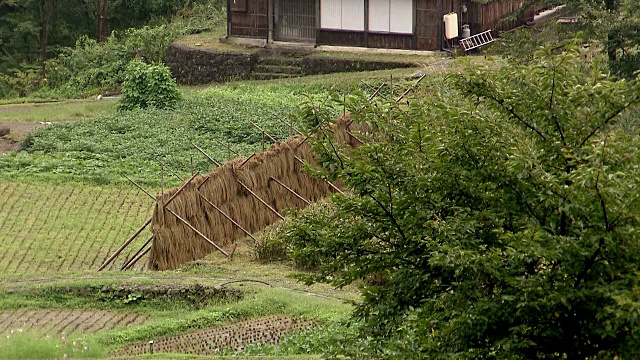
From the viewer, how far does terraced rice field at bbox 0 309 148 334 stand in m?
16.7

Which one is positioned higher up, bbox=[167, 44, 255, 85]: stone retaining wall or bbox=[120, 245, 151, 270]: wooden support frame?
bbox=[167, 44, 255, 85]: stone retaining wall

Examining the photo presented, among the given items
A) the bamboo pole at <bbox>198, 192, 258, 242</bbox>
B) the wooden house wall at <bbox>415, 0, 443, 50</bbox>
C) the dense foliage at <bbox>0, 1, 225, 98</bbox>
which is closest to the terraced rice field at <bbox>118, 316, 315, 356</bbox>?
the bamboo pole at <bbox>198, 192, 258, 242</bbox>

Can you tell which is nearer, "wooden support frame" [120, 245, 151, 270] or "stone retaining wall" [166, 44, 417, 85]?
"wooden support frame" [120, 245, 151, 270]

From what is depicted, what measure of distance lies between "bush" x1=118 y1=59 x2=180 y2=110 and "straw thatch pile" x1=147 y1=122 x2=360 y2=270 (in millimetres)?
9390

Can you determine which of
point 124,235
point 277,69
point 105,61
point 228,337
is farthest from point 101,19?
point 228,337

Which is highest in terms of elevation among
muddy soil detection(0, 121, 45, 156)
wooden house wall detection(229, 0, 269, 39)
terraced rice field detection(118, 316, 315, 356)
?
wooden house wall detection(229, 0, 269, 39)

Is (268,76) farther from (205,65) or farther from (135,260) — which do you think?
(135,260)

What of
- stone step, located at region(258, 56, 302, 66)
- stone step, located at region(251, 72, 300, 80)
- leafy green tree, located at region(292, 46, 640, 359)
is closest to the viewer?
leafy green tree, located at region(292, 46, 640, 359)

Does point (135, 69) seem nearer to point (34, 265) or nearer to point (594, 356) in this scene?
point (34, 265)

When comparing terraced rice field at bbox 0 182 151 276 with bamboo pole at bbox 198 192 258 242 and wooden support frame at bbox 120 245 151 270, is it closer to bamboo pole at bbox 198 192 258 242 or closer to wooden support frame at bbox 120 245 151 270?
wooden support frame at bbox 120 245 151 270

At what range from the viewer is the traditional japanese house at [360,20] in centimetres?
3719

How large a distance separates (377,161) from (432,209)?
72cm

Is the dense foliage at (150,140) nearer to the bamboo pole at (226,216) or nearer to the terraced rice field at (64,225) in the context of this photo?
the terraced rice field at (64,225)

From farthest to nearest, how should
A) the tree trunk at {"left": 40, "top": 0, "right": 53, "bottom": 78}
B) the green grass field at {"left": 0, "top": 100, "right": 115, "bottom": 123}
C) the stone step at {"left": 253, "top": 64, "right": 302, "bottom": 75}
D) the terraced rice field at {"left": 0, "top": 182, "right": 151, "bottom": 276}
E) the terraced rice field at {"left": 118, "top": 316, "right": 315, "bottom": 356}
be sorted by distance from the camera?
the tree trunk at {"left": 40, "top": 0, "right": 53, "bottom": 78}, the stone step at {"left": 253, "top": 64, "right": 302, "bottom": 75}, the green grass field at {"left": 0, "top": 100, "right": 115, "bottom": 123}, the terraced rice field at {"left": 0, "top": 182, "right": 151, "bottom": 276}, the terraced rice field at {"left": 118, "top": 316, "right": 315, "bottom": 356}
